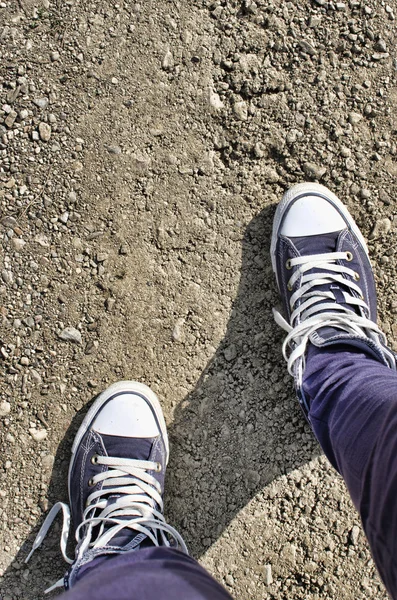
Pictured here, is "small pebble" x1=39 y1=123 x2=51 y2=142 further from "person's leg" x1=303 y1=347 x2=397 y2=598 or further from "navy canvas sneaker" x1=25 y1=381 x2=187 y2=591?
"person's leg" x1=303 y1=347 x2=397 y2=598

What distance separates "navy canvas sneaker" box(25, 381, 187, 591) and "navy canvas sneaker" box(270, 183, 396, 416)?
21.1 inches

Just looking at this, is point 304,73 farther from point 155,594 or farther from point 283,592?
point 283,592

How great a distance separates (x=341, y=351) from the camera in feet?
5.33

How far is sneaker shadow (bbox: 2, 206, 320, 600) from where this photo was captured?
181 cm

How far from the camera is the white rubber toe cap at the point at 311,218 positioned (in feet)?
5.85

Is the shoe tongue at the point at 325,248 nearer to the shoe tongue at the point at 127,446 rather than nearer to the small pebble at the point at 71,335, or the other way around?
the shoe tongue at the point at 127,446

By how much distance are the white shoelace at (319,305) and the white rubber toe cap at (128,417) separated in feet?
1.69

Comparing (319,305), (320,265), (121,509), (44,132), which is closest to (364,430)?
(319,305)

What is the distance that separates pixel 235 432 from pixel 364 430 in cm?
63

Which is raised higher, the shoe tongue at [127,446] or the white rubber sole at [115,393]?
the white rubber sole at [115,393]

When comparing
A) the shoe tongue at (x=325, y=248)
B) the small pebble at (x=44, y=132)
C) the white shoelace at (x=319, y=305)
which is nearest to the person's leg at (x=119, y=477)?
the white shoelace at (x=319, y=305)

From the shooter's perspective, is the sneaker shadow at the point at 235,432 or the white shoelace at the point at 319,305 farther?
the sneaker shadow at the point at 235,432

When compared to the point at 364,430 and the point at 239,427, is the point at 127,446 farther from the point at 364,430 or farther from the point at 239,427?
the point at 364,430

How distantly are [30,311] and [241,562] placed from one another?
3.73 feet
